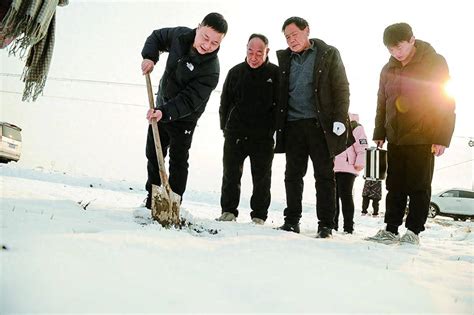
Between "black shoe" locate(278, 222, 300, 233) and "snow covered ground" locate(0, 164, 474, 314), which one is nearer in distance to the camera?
"snow covered ground" locate(0, 164, 474, 314)

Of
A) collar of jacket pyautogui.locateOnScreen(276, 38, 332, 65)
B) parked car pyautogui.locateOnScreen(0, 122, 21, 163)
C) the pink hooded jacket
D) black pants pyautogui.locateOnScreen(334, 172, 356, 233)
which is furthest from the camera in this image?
parked car pyautogui.locateOnScreen(0, 122, 21, 163)

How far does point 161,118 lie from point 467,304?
2.65 m

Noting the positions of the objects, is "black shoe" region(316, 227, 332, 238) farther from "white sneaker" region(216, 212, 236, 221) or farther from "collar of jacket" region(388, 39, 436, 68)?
"collar of jacket" region(388, 39, 436, 68)

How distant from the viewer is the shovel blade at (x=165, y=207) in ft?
9.91

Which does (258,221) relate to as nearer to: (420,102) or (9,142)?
(420,102)

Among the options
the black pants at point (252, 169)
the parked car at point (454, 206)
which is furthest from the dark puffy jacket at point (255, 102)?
the parked car at point (454, 206)

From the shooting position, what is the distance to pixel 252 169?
4320 mm

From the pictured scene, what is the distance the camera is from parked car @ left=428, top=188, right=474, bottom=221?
59.1ft

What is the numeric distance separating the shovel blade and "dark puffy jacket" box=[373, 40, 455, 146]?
207 centimetres

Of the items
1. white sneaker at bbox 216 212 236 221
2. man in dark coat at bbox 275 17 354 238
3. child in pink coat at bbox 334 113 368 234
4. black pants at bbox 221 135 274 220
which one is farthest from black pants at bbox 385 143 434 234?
white sneaker at bbox 216 212 236 221

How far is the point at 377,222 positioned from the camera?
895 centimetres

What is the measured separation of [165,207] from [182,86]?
54.0 inches

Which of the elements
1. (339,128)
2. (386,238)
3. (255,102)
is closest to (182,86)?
(255,102)

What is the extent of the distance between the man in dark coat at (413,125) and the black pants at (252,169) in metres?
1.20
